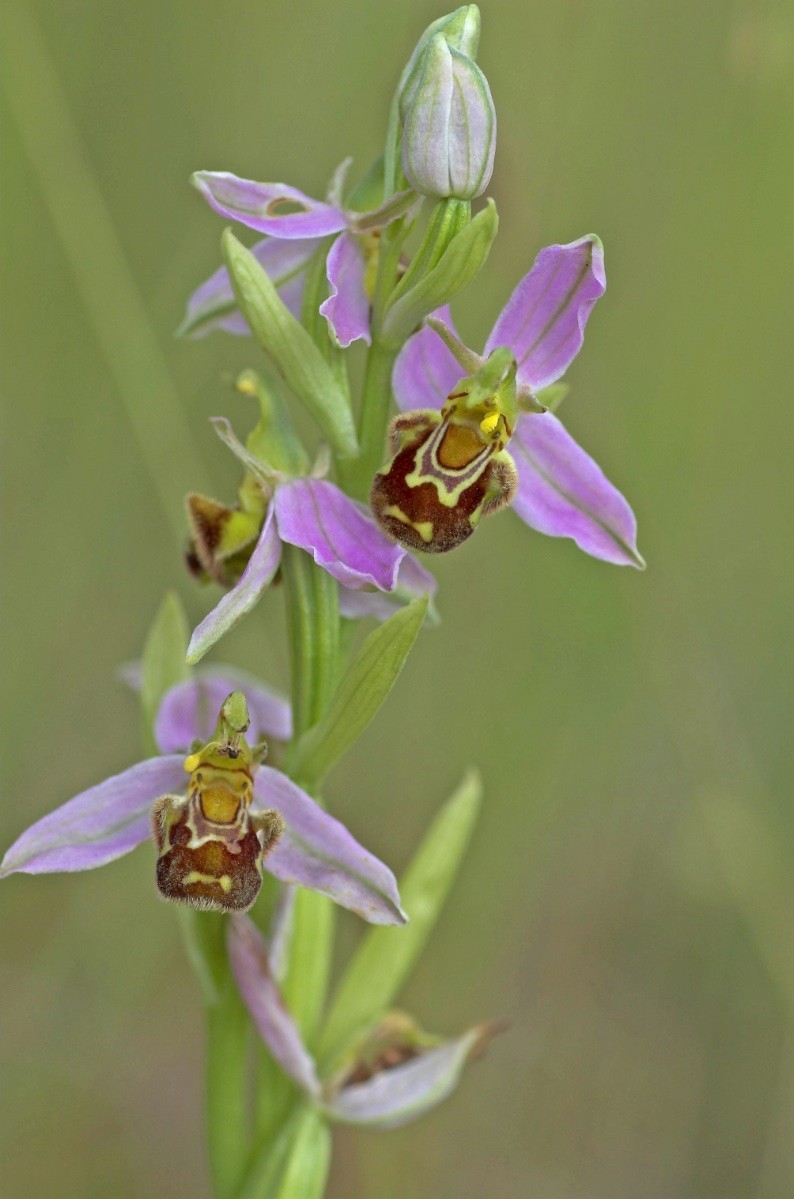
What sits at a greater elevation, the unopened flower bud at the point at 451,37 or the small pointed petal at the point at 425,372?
the unopened flower bud at the point at 451,37

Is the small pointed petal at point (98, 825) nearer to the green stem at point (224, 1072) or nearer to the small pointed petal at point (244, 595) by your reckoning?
the green stem at point (224, 1072)

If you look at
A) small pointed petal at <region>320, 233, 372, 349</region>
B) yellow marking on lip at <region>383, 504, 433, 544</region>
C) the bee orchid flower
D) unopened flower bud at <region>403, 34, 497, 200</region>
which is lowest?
the bee orchid flower

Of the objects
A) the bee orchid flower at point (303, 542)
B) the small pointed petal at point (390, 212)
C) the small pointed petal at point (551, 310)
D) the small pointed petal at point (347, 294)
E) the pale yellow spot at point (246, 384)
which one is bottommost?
the bee orchid flower at point (303, 542)

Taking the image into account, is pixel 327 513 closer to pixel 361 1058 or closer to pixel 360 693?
pixel 360 693

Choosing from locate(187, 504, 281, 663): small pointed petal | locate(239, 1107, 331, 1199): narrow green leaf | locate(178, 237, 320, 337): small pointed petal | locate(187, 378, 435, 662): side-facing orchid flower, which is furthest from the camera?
locate(239, 1107, 331, 1199): narrow green leaf

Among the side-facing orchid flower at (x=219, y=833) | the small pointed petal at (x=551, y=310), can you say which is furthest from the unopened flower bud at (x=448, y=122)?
the side-facing orchid flower at (x=219, y=833)

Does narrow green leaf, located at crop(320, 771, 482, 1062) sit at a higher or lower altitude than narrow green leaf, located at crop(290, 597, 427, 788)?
lower

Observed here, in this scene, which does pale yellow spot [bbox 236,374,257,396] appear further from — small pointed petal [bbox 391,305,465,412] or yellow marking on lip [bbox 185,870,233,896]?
yellow marking on lip [bbox 185,870,233,896]

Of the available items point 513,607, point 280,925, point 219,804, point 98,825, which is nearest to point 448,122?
point 219,804

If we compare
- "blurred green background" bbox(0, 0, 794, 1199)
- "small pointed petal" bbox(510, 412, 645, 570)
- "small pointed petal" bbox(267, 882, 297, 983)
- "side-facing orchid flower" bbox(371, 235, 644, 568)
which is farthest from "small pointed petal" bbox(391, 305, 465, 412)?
"blurred green background" bbox(0, 0, 794, 1199)
